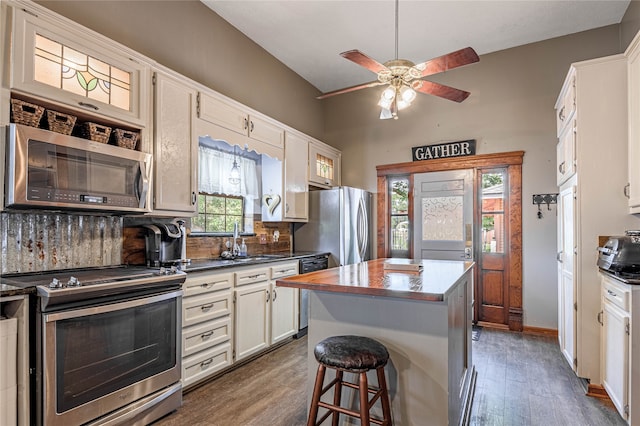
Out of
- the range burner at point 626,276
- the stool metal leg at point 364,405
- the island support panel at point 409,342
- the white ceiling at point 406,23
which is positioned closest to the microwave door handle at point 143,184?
the island support panel at point 409,342

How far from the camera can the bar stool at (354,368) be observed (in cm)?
160

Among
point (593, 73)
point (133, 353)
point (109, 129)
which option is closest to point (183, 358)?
point (133, 353)

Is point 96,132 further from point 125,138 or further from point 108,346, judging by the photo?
point 108,346

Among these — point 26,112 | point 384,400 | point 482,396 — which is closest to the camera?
point 384,400

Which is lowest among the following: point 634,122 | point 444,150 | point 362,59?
point 634,122

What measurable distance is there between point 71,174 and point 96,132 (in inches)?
14.3

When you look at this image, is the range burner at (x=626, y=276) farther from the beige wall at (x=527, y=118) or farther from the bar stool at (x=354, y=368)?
the beige wall at (x=527, y=118)

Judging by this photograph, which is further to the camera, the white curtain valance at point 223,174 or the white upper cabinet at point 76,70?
the white curtain valance at point 223,174

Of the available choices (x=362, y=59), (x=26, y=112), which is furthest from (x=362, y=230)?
(x=26, y=112)

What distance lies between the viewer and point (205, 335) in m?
2.68

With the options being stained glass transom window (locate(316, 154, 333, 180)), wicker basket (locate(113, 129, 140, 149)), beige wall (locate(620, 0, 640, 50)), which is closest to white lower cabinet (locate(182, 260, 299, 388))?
wicker basket (locate(113, 129, 140, 149))

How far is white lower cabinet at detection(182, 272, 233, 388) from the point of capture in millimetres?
2541

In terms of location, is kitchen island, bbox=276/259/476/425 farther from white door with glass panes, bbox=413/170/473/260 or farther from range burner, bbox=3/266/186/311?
white door with glass panes, bbox=413/170/473/260

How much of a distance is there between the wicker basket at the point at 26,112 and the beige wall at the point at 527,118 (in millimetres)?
4061
